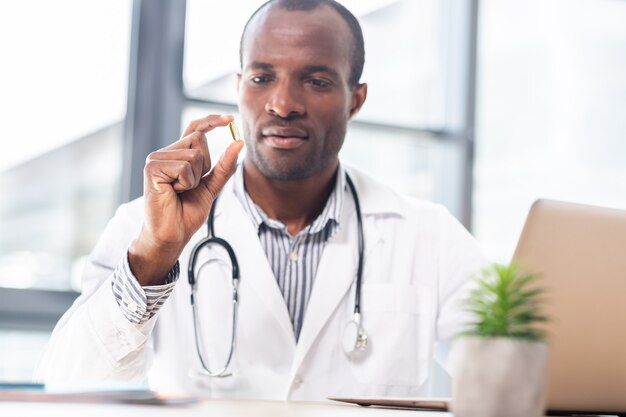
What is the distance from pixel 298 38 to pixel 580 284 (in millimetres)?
983

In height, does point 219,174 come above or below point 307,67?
below

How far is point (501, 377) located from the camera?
1.89ft

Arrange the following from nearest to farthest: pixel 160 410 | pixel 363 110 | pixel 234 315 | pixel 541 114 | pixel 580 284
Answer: pixel 160 410 → pixel 580 284 → pixel 234 315 → pixel 363 110 → pixel 541 114

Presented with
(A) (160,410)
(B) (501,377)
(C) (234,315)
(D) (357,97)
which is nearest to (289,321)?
(C) (234,315)

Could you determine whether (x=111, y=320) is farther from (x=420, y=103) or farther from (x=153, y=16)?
(x=420, y=103)

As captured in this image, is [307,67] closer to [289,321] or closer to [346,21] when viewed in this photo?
[346,21]

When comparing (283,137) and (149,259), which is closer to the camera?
(149,259)

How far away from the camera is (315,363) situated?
5.34 feet

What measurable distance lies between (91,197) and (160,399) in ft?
7.05

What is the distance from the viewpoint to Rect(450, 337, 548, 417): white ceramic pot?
58cm

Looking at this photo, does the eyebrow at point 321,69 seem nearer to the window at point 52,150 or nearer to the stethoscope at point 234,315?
the stethoscope at point 234,315

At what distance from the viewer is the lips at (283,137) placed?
171cm

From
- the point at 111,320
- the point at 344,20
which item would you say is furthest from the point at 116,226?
the point at 344,20

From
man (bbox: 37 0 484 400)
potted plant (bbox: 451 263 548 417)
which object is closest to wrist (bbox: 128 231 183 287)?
man (bbox: 37 0 484 400)
